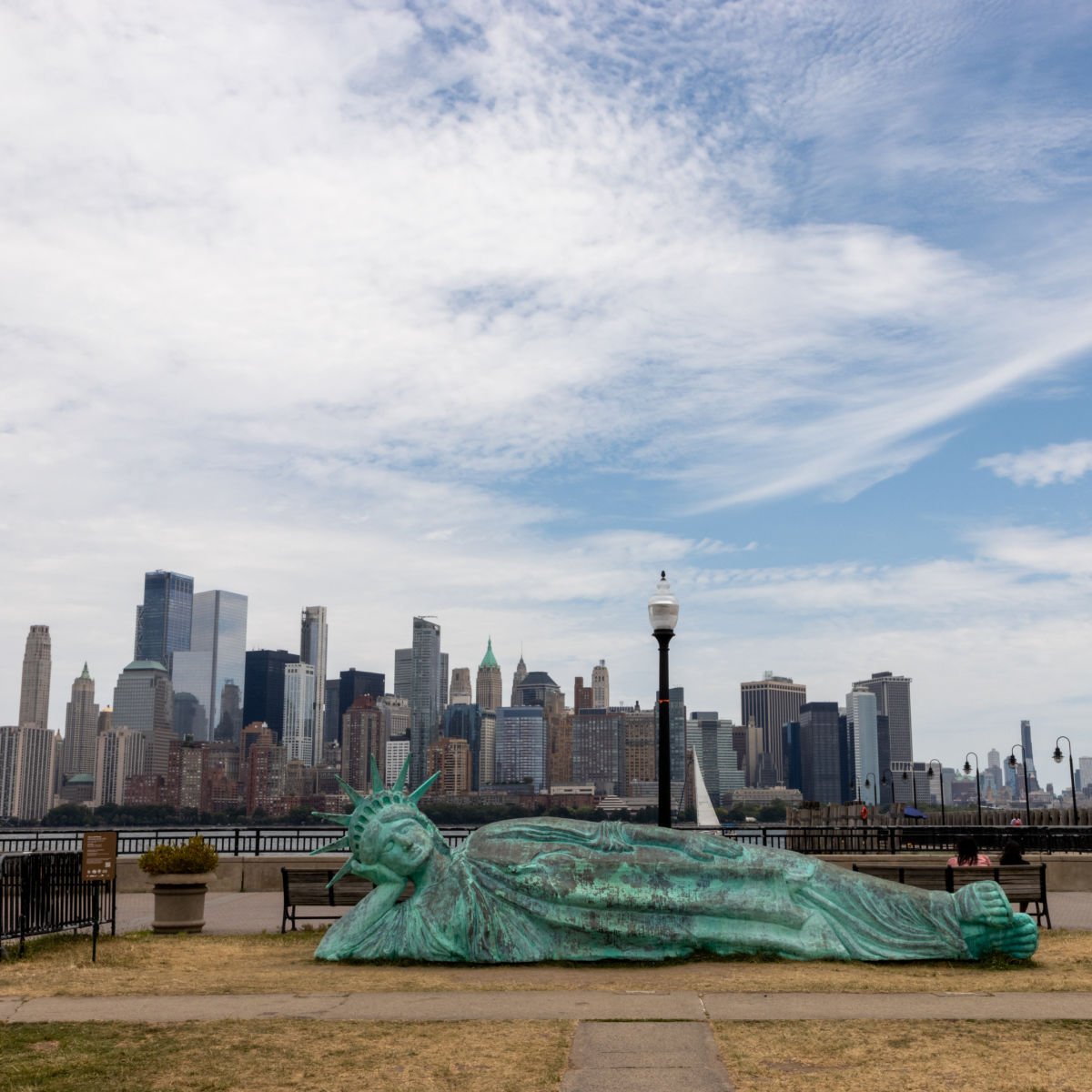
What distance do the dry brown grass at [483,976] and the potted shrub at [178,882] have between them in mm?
2007

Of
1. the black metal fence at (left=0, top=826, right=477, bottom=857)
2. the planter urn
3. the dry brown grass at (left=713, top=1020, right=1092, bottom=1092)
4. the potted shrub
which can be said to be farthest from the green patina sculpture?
the planter urn

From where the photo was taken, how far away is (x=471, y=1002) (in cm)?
982

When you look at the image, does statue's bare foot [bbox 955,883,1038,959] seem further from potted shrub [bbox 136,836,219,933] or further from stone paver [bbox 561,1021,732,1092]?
potted shrub [bbox 136,836,219,933]

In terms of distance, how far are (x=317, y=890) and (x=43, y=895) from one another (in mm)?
3159

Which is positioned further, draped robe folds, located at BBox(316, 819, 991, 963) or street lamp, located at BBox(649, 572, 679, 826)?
street lamp, located at BBox(649, 572, 679, 826)

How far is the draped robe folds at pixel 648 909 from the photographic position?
11.9m

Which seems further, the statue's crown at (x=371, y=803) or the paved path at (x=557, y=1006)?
the statue's crown at (x=371, y=803)

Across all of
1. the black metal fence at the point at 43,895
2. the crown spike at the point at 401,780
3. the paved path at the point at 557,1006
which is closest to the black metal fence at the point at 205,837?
the black metal fence at the point at 43,895

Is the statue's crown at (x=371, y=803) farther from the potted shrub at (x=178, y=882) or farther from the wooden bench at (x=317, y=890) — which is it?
the potted shrub at (x=178, y=882)

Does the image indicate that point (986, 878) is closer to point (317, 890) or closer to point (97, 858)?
point (317, 890)

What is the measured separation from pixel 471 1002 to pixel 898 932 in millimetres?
4627

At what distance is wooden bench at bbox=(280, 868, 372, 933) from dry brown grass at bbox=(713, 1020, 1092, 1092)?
25.1 feet

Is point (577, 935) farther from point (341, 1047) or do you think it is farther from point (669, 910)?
point (341, 1047)

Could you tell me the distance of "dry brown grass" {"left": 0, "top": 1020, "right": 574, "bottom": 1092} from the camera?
7172mm
